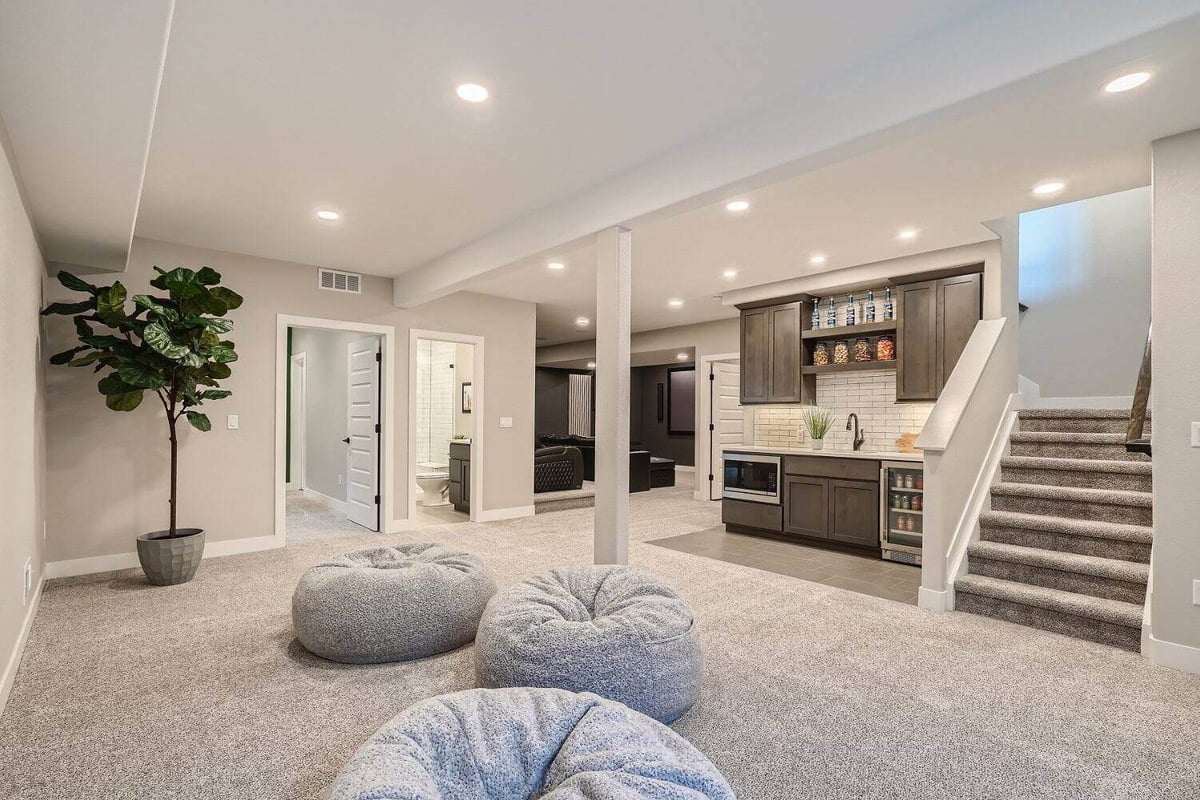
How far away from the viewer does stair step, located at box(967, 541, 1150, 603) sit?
3367 mm

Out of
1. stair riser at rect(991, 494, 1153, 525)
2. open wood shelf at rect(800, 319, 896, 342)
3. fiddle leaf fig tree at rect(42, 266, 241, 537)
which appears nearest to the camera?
stair riser at rect(991, 494, 1153, 525)

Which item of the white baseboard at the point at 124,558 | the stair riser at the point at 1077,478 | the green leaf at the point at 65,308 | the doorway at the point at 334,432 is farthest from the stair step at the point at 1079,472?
the green leaf at the point at 65,308

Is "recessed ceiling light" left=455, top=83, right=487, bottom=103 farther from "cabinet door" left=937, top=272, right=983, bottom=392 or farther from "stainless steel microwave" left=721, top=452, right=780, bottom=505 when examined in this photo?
"stainless steel microwave" left=721, top=452, right=780, bottom=505

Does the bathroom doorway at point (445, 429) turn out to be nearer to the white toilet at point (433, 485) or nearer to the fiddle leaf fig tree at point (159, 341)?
the white toilet at point (433, 485)

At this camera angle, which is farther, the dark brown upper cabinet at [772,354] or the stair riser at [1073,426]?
the dark brown upper cabinet at [772,354]

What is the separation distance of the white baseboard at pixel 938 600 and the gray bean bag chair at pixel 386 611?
105 inches

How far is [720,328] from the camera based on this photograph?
8.46 metres

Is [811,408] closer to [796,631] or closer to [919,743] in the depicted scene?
[796,631]

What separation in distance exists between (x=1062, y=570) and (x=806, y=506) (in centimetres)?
226

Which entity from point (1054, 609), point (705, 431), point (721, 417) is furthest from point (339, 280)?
point (1054, 609)

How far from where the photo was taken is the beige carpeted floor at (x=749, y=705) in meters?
2.00

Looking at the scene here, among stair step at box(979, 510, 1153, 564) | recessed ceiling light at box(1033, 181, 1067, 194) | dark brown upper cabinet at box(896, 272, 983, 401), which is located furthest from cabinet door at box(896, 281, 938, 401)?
recessed ceiling light at box(1033, 181, 1067, 194)

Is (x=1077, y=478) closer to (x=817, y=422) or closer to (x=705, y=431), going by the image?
(x=817, y=422)

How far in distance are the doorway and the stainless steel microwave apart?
3.44 metres
